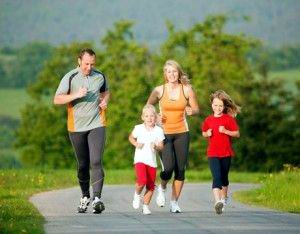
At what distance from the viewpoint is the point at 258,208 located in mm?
18078

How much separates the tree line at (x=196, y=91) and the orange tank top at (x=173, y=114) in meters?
56.8

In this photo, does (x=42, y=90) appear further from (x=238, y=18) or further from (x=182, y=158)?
(x=182, y=158)

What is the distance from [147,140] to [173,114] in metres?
0.61

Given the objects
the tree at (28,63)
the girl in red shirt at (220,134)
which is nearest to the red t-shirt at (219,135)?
the girl in red shirt at (220,134)

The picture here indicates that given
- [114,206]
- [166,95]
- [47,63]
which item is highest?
[47,63]

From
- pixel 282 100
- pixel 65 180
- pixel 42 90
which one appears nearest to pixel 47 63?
pixel 42 90

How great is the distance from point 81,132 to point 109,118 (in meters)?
78.8

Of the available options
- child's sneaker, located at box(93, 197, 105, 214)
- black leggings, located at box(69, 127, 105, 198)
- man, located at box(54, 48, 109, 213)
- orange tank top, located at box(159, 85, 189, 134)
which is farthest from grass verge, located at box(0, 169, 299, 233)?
orange tank top, located at box(159, 85, 189, 134)

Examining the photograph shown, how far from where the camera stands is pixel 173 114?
17.2 metres

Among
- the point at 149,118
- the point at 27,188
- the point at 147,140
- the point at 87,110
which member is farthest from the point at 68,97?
the point at 27,188

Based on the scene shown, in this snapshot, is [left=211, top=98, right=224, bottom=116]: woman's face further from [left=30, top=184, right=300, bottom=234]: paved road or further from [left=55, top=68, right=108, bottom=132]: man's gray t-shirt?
[left=55, top=68, right=108, bottom=132]: man's gray t-shirt

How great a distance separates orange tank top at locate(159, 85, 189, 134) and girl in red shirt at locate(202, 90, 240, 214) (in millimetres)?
326

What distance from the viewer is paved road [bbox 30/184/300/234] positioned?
13.2 metres

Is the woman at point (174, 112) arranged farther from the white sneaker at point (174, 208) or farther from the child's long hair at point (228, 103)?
the child's long hair at point (228, 103)
